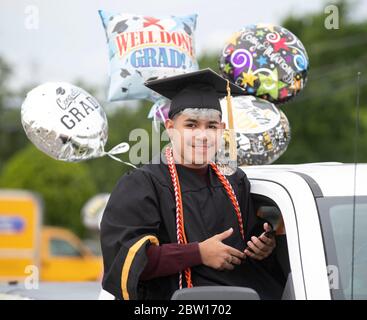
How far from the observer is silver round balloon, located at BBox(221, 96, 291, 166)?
15.2 feet

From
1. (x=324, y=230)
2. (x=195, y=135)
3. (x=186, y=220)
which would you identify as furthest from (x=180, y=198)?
(x=324, y=230)

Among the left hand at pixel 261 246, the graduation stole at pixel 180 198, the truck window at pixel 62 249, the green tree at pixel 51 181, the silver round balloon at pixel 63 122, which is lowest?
the green tree at pixel 51 181

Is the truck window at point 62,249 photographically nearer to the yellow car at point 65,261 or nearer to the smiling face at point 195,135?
the yellow car at point 65,261

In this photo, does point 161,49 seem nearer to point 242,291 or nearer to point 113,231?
point 113,231

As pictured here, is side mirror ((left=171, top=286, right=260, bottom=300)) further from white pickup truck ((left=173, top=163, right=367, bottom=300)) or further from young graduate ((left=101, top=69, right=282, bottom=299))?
young graduate ((left=101, top=69, right=282, bottom=299))

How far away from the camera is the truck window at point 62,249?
54.6 ft

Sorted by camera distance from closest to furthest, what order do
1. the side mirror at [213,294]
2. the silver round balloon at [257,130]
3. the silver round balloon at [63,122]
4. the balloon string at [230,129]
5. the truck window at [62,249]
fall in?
the side mirror at [213,294]
the balloon string at [230,129]
the silver round balloon at [63,122]
the silver round balloon at [257,130]
the truck window at [62,249]

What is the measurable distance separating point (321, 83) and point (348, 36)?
5.58 metres

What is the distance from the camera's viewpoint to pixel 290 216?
10.3ft

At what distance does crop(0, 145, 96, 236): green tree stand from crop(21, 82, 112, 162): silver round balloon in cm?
2079

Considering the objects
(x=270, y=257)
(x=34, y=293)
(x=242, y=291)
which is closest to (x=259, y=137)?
(x=270, y=257)

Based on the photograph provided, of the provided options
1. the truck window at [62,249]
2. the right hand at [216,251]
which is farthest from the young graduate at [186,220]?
the truck window at [62,249]

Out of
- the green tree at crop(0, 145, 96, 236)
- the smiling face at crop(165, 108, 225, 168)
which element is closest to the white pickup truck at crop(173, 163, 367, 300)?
the smiling face at crop(165, 108, 225, 168)

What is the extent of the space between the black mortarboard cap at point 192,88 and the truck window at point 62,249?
43.2 feet
